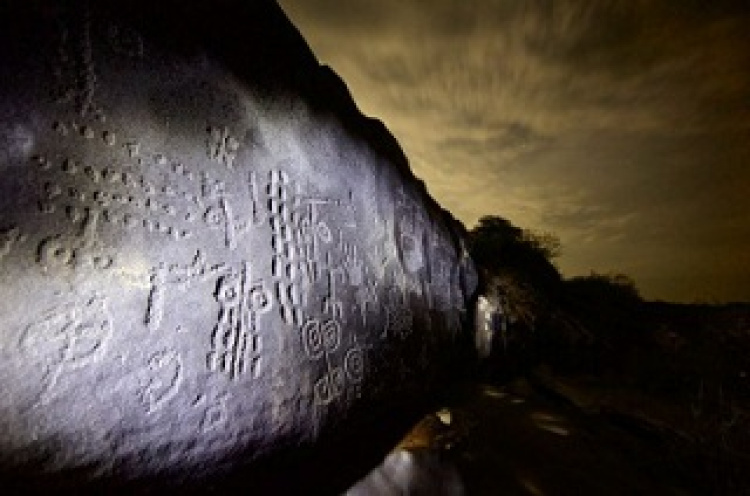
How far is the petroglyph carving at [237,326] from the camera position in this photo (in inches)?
63.3

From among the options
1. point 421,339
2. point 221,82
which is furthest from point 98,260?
point 421,339

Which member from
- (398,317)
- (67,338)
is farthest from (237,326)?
(398,317)

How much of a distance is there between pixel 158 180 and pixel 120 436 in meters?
0.91

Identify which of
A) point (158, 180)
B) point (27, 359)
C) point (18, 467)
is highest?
point (158, 180)

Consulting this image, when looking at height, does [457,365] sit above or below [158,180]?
below

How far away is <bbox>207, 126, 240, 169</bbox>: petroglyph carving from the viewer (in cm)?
181

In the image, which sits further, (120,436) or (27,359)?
(120,436)

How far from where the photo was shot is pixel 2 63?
1.26 m

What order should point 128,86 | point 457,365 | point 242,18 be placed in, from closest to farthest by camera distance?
1. point 128,86
2. point 242,18
3. point 457,365

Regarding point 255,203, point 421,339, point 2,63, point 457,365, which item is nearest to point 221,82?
point 255,203

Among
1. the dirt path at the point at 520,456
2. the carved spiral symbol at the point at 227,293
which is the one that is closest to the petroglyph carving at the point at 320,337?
the carved spiral symbol at the point at 227,293

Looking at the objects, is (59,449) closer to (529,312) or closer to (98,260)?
(98,260)

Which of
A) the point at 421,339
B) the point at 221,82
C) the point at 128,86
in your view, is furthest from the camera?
the point at 421,339

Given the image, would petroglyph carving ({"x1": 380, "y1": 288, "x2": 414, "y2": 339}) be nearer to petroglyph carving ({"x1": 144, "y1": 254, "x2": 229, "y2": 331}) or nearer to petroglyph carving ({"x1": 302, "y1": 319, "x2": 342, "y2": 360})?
petroglyph carving ({"x1": 302, "y1": 319, "x2": 342, "y2": 360})
